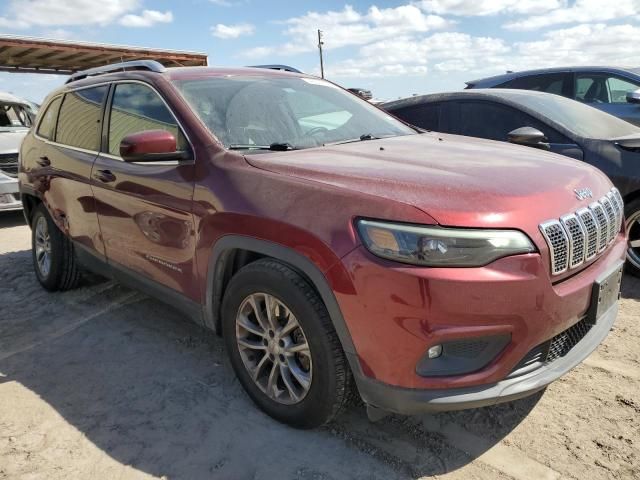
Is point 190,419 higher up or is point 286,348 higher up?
point 286,348

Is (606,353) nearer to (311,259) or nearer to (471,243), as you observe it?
(471,243)

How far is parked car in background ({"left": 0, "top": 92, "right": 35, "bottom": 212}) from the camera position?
752cm

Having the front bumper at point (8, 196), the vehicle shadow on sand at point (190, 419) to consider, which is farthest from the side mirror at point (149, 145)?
the front bumper at point (8, 196)

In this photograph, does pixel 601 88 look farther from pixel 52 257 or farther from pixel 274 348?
pixel 52 257

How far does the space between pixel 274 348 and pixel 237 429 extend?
434 millimetres

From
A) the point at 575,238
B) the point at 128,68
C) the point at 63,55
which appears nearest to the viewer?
the point at 575,238

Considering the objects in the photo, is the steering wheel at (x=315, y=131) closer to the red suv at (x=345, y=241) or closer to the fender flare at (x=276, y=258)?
the red suv at (x=345, y=241)

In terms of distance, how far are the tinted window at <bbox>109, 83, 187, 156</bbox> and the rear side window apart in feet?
3.61

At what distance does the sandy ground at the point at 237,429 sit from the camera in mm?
2270

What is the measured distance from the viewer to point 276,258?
2.33 m

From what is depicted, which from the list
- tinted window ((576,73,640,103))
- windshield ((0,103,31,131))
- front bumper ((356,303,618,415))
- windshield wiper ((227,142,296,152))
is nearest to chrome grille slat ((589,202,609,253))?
front bumper ((356,303,618,415))

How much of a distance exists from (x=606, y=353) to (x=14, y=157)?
26.1ft

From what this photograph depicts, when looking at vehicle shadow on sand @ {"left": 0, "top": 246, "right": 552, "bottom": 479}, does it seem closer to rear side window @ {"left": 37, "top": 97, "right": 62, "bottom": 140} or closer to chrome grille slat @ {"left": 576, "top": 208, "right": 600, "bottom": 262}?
chrome grille slat @ {"left": 576, "top": 208, "right": 600, "bottom": 262}

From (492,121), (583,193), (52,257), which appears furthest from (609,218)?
(52,257)
